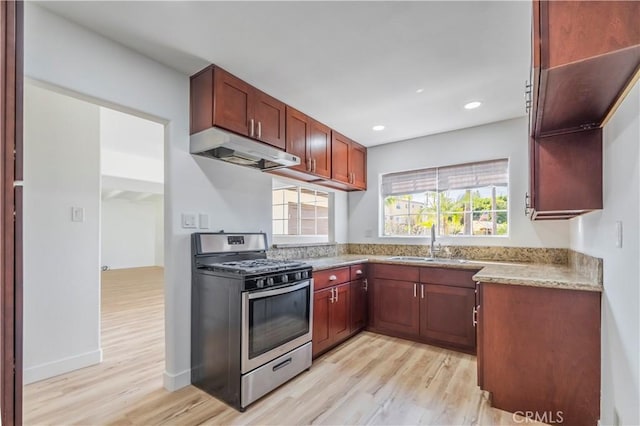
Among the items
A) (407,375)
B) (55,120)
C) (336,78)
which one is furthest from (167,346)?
(336,78)

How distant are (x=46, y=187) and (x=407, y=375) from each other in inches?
129

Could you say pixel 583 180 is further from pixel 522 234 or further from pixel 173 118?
pixel 173 118

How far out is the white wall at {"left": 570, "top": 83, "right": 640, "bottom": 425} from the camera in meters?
1.18

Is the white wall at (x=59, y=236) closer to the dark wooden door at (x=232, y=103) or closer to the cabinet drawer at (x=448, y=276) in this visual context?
the dark wooden door at (x=232, y=103)

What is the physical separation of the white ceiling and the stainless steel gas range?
1.36 m

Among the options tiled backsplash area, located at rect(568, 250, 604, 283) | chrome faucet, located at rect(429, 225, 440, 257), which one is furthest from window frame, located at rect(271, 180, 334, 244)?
tiled backsplash area, located at rect(568, 250, 604, 283)

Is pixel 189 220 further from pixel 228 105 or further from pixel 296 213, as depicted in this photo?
pixel 296 213

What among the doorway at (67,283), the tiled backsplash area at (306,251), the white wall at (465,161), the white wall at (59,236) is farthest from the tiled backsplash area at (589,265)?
the white wall at (59,236)

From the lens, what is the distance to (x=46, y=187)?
7.98 ft

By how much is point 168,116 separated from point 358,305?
2.57 meters

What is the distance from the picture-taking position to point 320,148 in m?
3.40

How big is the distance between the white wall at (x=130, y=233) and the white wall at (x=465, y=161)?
25.7 feet

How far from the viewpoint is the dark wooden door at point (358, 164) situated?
3989mm

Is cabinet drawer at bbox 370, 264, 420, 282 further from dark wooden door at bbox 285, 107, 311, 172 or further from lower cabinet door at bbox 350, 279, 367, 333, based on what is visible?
dark wooden door at bbox 285, 107, 311, 172
